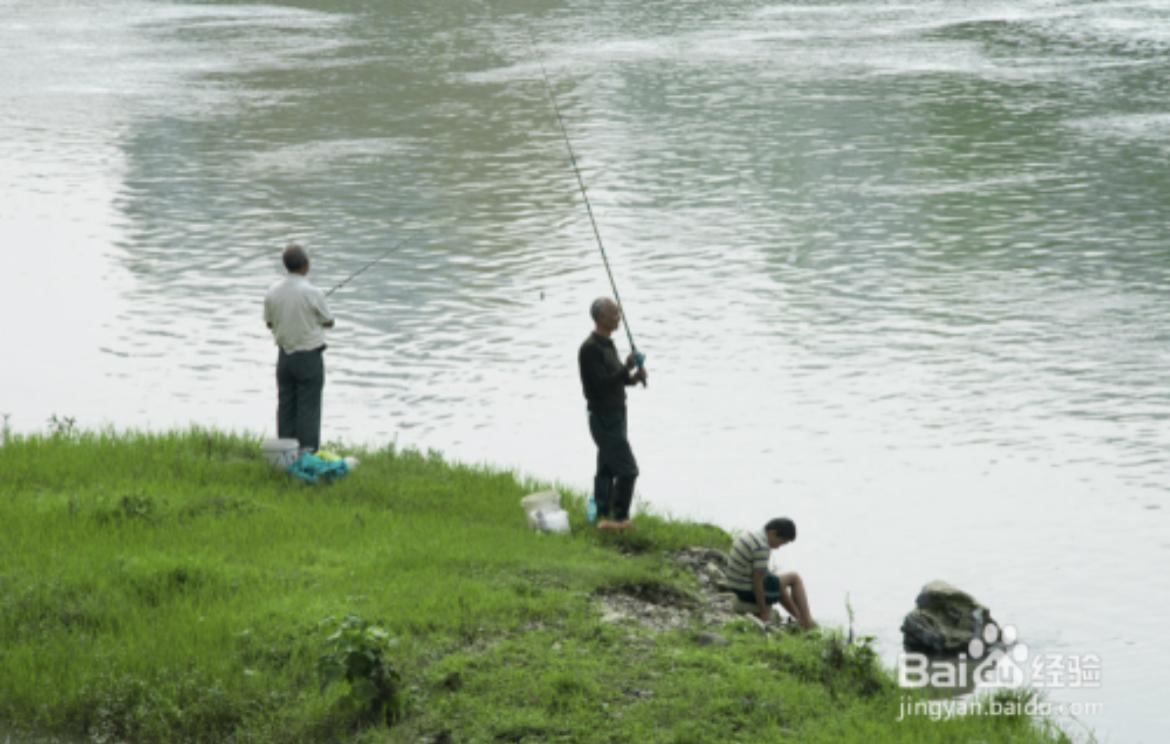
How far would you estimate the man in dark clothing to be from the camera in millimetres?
12258

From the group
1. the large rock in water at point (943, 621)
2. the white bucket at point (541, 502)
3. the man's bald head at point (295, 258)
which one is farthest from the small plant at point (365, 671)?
the man's bald head at point (295, 258)

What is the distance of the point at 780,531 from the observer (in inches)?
456

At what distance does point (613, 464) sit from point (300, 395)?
98.3 inches

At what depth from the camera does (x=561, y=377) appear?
62.7ft

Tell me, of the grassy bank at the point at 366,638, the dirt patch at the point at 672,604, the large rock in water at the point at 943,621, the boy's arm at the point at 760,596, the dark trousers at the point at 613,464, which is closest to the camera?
the grassy bank at the point at 366,638

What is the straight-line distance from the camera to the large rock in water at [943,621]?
11.8 m

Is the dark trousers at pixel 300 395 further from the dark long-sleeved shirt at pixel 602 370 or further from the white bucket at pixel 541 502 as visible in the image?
the dark long-sleeved shirt at pixel 602 370

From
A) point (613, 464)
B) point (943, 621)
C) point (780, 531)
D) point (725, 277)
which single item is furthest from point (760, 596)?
point (725, 277)

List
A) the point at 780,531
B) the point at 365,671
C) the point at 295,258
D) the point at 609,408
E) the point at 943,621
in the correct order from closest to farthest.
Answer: the point at 365,671 < the point at 780,531 < the point at 943,621 < the point at 609,408 < the point at 295,258

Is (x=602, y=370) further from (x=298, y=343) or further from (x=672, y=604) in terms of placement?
(x=298, y=343)

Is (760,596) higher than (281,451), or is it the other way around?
(281,451)

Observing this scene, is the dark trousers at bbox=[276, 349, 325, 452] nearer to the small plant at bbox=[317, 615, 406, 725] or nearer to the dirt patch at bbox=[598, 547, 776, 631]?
the dirt patch at bbox=[598, 547, 776, 631]

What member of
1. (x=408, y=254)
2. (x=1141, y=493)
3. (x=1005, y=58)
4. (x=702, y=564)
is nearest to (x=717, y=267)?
(x=408, y=254)

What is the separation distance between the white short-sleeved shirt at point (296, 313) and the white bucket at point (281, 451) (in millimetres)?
680
